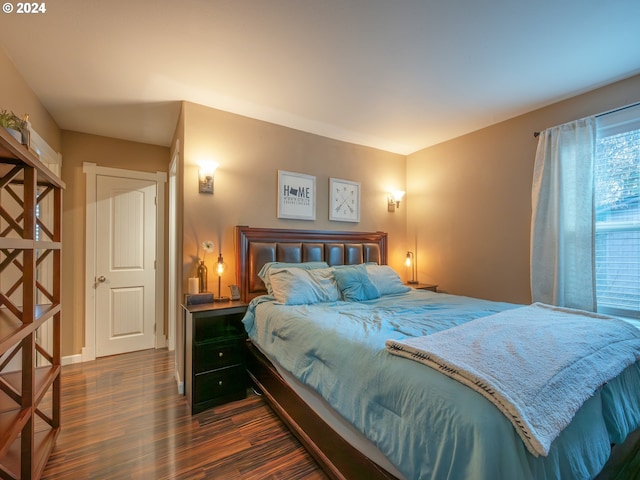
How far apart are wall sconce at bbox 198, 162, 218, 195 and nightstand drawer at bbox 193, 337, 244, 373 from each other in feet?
4.61

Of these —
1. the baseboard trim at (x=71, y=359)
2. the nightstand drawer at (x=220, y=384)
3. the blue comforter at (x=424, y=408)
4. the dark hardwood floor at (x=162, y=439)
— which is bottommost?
the dark hardwood floor at (x=162, y=439)

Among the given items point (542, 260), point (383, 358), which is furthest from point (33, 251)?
point (542, 260)

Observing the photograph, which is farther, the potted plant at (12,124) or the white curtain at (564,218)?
the white curtain at (564,218)

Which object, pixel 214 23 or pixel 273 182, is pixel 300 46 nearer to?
pixel 214 23

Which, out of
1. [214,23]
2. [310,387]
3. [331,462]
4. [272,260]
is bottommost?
[331,462]

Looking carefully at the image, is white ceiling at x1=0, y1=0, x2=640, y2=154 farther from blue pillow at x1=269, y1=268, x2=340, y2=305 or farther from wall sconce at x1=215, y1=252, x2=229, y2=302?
blue pillow at x1=269, y1=268, x2=340, y2=305

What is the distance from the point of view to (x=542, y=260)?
272 cm

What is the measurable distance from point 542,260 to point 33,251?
378cm

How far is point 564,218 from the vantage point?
8.50 ft

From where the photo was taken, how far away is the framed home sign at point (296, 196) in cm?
317

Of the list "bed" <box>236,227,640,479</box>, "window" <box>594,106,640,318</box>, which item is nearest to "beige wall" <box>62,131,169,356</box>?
"bed" <box>236,227,640,479</box>

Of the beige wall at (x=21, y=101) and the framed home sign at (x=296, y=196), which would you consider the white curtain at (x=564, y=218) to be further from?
the beige wall at (x=21, y=101)

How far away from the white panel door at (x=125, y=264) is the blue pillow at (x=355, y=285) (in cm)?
258

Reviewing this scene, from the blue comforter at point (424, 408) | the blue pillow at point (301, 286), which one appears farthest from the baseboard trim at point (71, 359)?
the blue comforter at point (424, 408)
